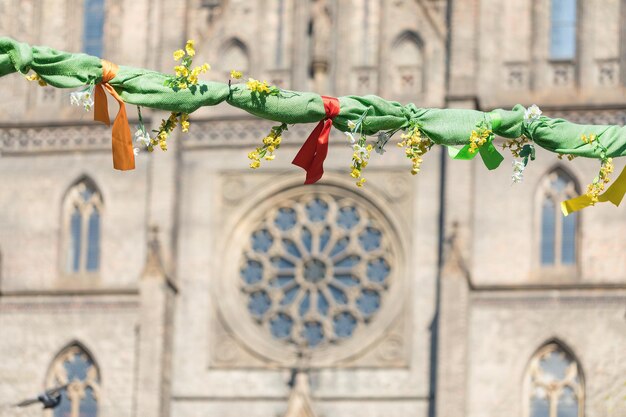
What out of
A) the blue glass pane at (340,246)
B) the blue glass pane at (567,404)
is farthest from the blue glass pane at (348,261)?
the blue glass pane at (567,404)

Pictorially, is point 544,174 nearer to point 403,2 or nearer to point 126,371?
point 403,2

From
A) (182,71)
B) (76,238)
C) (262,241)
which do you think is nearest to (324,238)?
(262,241)

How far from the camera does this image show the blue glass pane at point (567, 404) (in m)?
33.0

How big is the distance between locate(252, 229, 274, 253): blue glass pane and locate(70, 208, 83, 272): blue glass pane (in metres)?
3.12

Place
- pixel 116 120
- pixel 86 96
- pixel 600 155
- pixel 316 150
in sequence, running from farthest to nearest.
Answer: pixel 316 150 → pixel 600 155 → pixel 116 120 → pixel 86 96

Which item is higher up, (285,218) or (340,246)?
(285,218)

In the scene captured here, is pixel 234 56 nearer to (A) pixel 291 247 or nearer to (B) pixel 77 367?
(A) pixel 291 247

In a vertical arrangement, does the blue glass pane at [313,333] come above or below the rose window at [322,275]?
below

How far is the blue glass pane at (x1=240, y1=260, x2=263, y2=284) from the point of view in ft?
114

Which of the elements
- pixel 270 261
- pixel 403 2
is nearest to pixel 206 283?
pixel 270 261

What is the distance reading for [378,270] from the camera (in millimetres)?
34344

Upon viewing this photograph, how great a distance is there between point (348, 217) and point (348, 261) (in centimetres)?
77

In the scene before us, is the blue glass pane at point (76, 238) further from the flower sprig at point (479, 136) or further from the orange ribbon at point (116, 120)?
the flower sprig at point (479, 136)

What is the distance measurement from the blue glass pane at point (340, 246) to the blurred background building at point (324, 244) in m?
0.04
